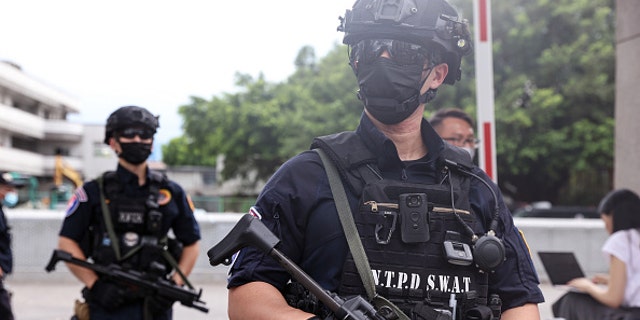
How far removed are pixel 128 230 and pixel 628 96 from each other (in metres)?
3.82

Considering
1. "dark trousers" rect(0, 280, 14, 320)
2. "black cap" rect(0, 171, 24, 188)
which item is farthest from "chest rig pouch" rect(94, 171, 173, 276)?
"black cap" rect(0, 171, 24, 188)

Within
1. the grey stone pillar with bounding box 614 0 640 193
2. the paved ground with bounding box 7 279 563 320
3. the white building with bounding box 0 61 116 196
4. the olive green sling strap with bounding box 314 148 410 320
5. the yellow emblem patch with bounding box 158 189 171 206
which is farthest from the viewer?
the white building with bounding box 0 61 116 196

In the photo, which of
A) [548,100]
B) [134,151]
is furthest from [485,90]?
[548,100]

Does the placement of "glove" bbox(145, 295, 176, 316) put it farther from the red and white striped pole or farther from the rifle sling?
the red and white striped pole

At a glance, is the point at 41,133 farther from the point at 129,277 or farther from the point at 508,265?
the point at 508,265

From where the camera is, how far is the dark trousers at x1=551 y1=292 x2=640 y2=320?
4270mm

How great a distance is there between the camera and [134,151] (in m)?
4.39

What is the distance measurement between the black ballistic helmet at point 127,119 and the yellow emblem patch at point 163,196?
1.28 ft

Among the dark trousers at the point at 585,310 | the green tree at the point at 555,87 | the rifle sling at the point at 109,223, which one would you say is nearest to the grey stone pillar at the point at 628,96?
the dark trousers at the point at 585,310

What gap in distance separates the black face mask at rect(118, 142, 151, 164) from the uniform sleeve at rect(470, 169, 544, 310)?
2.77 meters

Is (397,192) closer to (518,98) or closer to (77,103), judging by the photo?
(518,98)

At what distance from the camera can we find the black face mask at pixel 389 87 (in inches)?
75.8

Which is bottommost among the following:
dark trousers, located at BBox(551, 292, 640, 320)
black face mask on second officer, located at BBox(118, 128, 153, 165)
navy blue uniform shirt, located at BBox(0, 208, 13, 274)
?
dark trousers, located at BBox(551, 292, 640, 320)

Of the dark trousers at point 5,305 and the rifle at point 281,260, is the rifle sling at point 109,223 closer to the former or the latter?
the dark trousers at point 5,305
